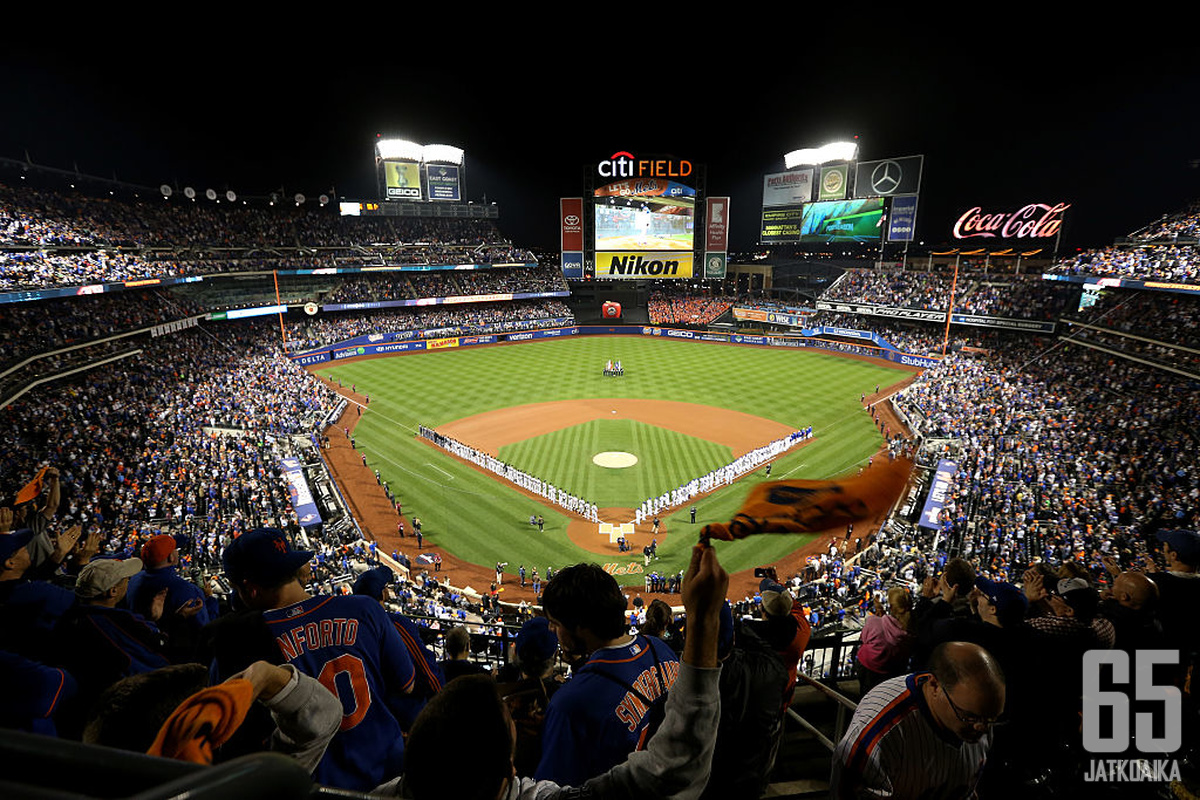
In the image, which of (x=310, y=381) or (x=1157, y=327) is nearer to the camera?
(x=1157, y=327)

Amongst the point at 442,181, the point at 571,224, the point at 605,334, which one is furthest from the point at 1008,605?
the point at 442,181

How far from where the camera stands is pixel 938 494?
827 inches

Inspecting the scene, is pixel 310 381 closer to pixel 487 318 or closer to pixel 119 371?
pixel 119 371

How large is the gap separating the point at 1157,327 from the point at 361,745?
41670mm

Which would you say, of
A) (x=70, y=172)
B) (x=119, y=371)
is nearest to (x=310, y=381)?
(x=119, y=371)

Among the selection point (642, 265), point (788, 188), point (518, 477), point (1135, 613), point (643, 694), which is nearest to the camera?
point (643, 694)

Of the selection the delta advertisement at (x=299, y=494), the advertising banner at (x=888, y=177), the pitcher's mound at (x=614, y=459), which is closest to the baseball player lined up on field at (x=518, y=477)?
the pitcher's mound at (x=614, y=459)

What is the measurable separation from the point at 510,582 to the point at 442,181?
2315 inches

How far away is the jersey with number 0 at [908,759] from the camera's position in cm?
315

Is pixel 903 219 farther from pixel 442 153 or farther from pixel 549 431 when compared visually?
pixel 442 153

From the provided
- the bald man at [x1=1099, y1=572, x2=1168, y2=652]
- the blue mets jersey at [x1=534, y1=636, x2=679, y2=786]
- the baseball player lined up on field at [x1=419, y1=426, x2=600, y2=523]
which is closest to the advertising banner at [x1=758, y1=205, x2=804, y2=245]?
the baseball player lined up on field at [x1=419, y1=426, x2=600, y2=523]

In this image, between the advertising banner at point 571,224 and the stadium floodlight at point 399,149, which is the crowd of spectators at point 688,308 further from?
the stadium floodlight at point 399,149

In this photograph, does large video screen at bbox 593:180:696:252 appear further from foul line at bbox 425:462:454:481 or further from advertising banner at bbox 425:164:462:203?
foul line at bbox 425:462:454:481

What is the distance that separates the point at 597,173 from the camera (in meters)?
61.5
